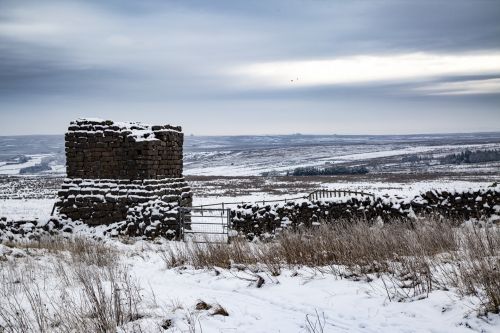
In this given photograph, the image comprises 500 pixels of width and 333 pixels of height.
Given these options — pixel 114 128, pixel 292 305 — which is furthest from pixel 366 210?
pixel 292 305

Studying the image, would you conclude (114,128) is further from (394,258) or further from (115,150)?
(394,258)

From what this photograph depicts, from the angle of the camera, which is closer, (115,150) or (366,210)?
(115,150)

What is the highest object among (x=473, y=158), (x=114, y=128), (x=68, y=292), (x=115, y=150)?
(x=114, y=128)

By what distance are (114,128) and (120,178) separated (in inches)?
67.6

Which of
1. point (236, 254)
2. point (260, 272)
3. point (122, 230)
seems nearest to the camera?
point (260, 272)

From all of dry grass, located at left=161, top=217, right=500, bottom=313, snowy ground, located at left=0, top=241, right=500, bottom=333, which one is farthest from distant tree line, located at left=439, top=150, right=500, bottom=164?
snowy ground, located at left=0, top=241, right=500, bottom=333

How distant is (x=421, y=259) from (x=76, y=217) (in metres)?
13.0

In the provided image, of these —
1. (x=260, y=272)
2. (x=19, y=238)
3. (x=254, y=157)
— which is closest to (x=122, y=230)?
(x=19, y=238)

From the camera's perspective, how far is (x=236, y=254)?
925 cm

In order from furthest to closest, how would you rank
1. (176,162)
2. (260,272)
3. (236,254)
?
(176,162), (236,254), (260,272)

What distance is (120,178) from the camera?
1647cm

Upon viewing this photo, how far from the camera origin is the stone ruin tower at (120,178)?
16.0m

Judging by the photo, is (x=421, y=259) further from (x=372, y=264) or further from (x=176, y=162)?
(x=176, y=162)

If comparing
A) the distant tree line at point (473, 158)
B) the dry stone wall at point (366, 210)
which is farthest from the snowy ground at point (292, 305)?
the distant tree line at point (473, 158)
